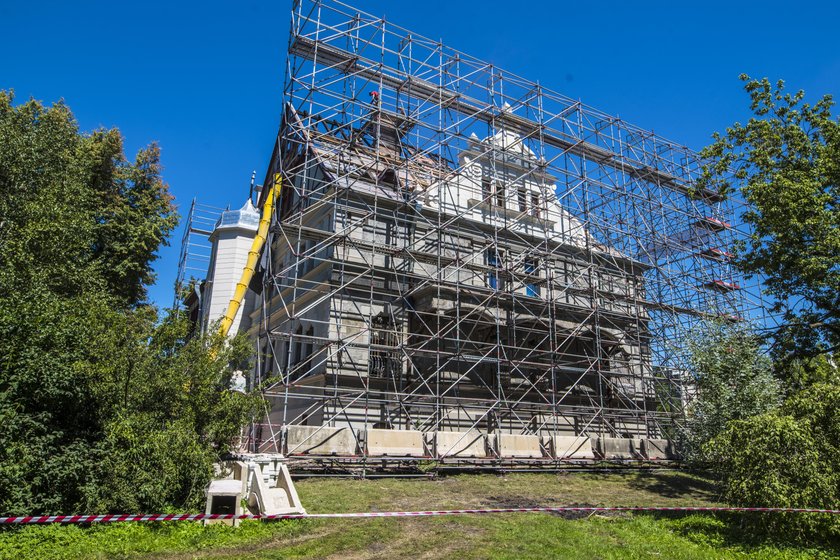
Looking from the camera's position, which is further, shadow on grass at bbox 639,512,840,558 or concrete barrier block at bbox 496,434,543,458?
concrete barrier block at bbox 496,434,543,458

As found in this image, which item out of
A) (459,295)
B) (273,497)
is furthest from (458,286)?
(273,497)

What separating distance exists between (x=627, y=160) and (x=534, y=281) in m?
9.38

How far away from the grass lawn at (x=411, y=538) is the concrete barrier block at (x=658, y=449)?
10.6 metres

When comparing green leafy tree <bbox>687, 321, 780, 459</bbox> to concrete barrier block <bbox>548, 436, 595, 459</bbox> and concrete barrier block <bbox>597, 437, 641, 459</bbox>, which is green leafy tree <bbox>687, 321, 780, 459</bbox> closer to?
concrete barrier block <bbox>597, 437, 641, 459</bbox>

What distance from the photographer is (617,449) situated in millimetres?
22016

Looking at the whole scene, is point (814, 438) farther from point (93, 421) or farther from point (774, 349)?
point (93, 421)

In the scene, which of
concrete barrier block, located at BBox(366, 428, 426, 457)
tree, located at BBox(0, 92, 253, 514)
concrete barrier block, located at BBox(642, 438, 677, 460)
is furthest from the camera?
concrete barrier block, located at BBox(642, 438, 677, 460)

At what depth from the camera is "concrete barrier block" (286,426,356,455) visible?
56.4ft

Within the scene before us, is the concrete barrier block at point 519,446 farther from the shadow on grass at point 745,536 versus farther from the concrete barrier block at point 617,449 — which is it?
the shadow on grass at point 745,536

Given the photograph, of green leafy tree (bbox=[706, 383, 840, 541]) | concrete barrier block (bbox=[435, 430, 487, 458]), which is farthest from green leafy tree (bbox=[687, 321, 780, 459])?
concrete barrier block (bbox=[435, 430, 487, 458])

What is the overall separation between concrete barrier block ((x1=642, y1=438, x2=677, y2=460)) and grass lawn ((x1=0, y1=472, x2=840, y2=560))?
34.7 feet

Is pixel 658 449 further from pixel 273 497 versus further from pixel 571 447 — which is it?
pixel 273 497

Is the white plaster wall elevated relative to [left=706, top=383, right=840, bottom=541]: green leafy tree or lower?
elevated

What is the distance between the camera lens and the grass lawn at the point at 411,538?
883cm
